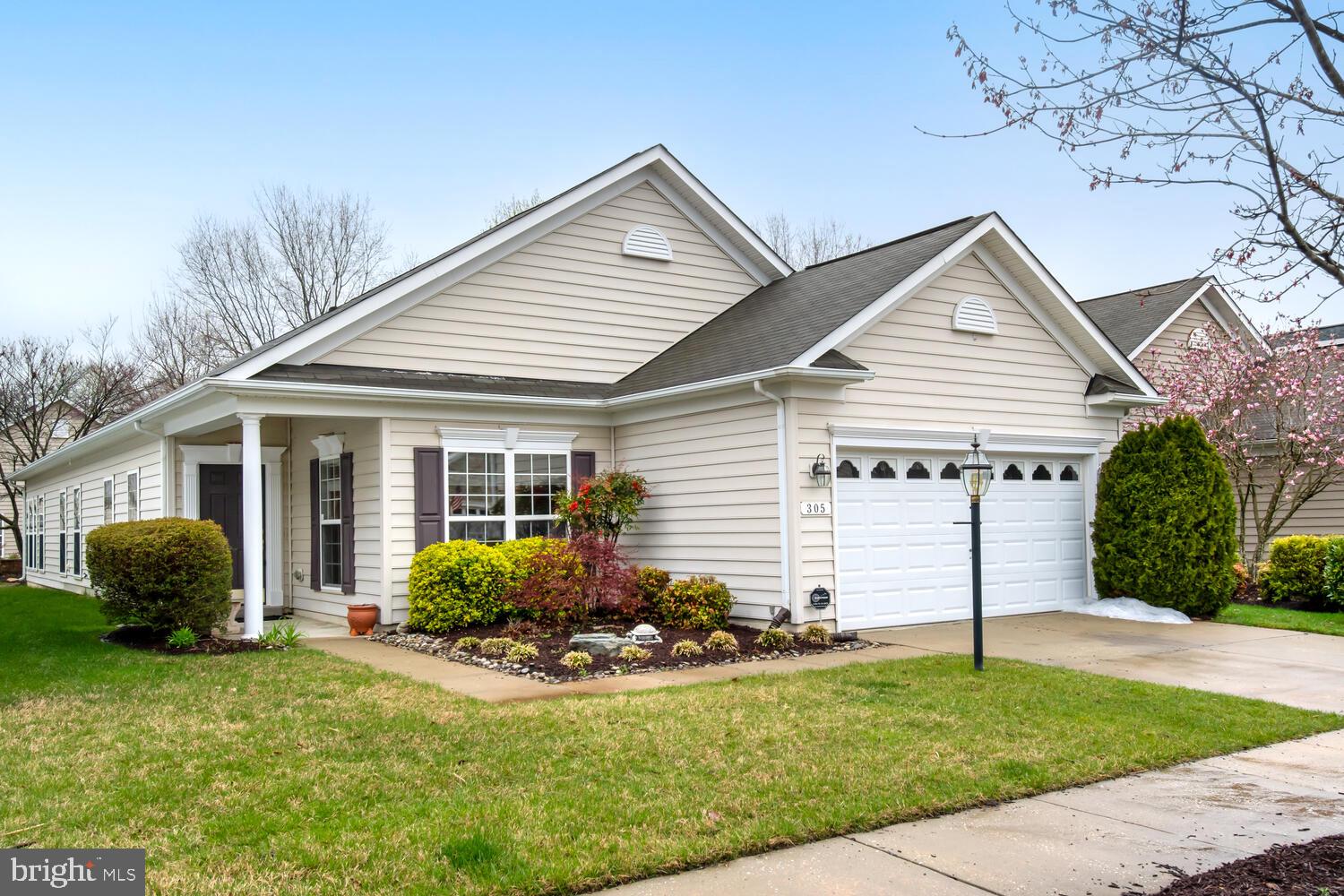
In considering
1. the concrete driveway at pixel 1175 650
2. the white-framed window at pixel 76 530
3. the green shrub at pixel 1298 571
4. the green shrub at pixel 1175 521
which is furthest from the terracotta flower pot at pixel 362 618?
the green shrub at pixel 1298 571

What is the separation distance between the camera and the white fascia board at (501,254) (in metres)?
12.8

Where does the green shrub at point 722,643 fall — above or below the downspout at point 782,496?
below

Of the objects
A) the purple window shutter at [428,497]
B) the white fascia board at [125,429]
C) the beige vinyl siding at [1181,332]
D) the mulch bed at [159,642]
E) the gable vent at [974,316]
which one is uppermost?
the beige vinyl siding at [1181,332]

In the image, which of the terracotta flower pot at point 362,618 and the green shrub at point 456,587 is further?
the terracotta flower pot at point 362,618

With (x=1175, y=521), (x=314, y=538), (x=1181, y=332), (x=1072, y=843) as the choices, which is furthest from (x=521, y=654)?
(x=1181, y=332)

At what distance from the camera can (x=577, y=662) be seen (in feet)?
32.6

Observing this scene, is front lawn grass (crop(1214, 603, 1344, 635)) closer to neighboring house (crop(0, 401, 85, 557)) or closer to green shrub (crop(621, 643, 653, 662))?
green shrub (crop(621, 643, 653, 662))

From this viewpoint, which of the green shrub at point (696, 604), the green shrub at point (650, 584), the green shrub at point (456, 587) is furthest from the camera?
the green shrub at point (650, 584)

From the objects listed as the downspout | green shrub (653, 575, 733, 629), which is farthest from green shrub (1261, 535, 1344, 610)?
green shrub (653, 575, 733, 629)

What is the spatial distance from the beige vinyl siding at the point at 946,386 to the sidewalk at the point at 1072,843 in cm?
594

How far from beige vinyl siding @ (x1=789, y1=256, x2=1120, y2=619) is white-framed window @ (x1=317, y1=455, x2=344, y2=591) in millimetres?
6458

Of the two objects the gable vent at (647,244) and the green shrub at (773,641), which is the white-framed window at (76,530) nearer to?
the gable vent at (647,244)

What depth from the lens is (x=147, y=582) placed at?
36.8ft

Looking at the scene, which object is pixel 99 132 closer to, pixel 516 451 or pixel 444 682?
pixel 516 451
